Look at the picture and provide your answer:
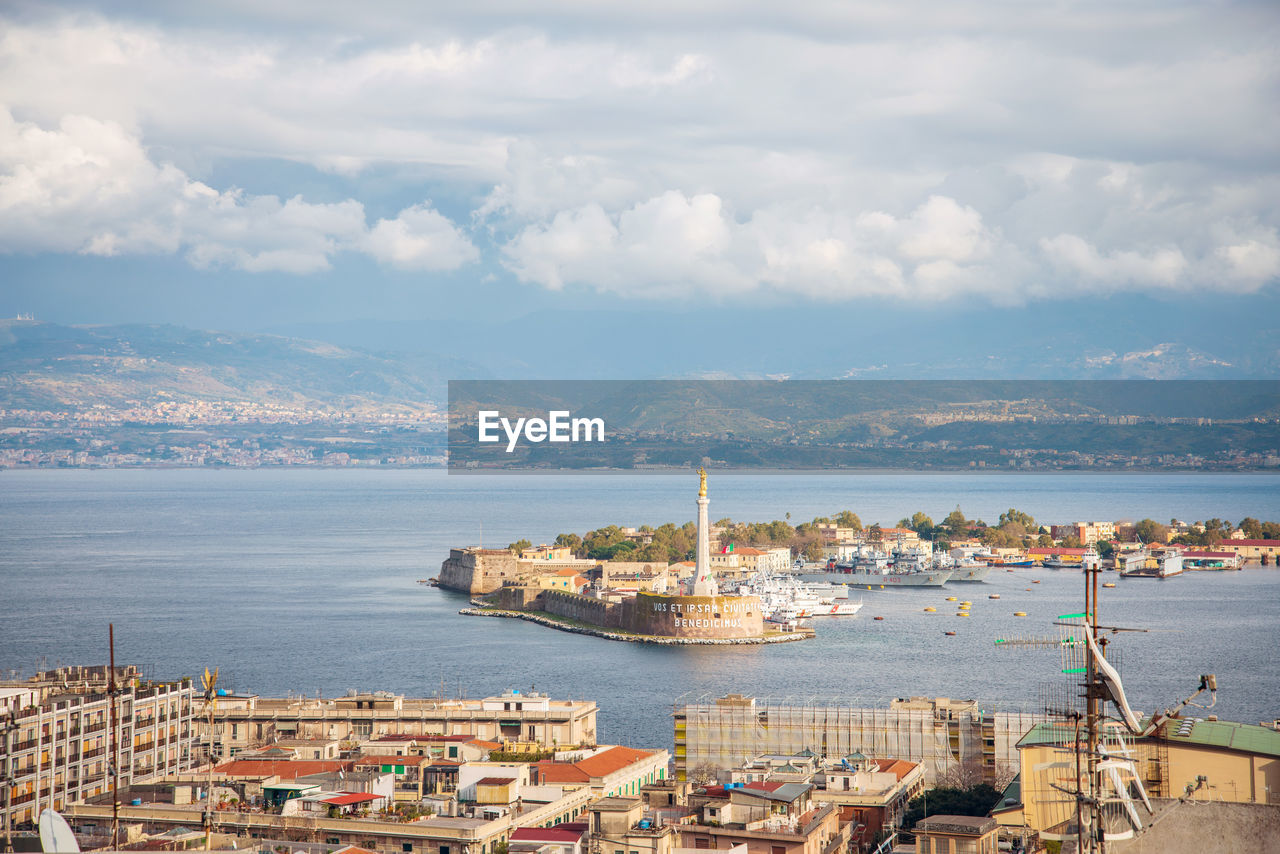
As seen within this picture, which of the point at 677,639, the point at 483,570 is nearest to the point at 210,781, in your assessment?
the point at 677,639

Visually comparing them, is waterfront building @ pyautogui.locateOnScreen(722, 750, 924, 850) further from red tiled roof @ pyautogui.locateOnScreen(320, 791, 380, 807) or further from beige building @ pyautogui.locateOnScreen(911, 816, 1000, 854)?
red tiled roof @ pyautogui.locateOnScreen(320, 791, 380, 807)

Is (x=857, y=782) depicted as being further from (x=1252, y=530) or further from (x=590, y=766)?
(x=1252, y=530)

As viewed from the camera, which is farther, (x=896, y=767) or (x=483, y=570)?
(x=483, y=570)

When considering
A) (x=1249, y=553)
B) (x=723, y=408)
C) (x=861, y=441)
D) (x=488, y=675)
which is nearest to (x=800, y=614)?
(x=488, y=675)

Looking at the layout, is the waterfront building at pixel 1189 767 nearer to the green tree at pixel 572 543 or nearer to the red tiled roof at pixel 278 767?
the red tiled roof at pixel 278 767

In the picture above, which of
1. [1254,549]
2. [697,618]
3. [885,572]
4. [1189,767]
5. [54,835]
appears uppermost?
[54,835]

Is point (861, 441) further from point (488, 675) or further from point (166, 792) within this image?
point (166, 792)

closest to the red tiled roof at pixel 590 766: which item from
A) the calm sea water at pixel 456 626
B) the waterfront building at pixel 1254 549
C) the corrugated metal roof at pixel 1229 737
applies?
the corrugated metal roof at pixel 1229 737
